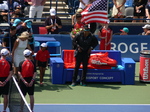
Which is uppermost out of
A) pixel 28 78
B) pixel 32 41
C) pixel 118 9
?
pixel 118 9

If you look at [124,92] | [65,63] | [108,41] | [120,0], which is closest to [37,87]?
[65,63]

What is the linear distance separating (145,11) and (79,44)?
698cm

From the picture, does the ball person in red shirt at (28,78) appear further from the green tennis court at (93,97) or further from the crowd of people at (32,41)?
the green tennis court at (93,97)

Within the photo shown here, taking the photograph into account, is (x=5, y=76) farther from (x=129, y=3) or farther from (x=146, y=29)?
(x=129, y=3)

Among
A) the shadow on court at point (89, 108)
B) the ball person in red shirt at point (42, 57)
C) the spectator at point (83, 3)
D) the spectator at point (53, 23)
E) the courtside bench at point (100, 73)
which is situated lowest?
the shadow on court at point (89, 108)

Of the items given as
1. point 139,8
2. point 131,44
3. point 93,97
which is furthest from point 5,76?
point 139,8

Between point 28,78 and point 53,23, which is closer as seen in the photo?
point 28,78

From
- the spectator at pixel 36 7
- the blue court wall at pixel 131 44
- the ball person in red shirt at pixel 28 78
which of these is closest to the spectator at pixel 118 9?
the blue court wall at pixel 131 44

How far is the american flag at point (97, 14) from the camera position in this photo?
16047 millimetres

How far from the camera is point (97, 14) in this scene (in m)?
16.1

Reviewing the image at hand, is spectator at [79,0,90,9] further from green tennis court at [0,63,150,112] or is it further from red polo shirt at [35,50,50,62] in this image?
red polo shirt at [35,50,50,62]

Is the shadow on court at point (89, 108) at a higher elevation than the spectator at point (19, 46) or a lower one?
lower

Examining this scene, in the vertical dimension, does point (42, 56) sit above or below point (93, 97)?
above

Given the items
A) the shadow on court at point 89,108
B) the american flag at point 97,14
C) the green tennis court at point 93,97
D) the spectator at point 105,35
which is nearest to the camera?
the shadow on court at point 89,108
